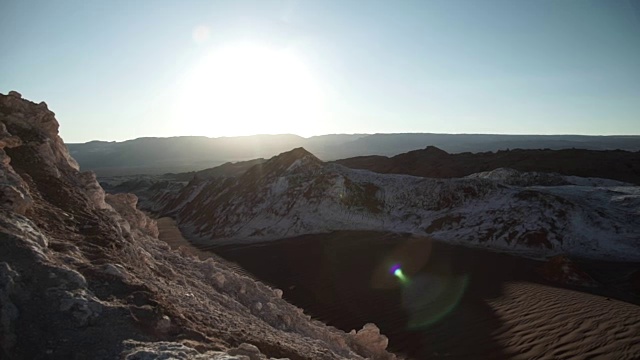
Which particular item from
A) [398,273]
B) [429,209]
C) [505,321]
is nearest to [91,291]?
[505,321]

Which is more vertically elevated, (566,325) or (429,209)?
(429,209)

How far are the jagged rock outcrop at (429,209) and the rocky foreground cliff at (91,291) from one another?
15.2 metres

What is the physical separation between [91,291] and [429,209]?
23095 mm

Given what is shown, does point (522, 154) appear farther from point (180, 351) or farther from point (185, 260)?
point (180, 351)

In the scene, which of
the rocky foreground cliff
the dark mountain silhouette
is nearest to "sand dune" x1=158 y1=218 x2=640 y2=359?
the rocky foreground cliff

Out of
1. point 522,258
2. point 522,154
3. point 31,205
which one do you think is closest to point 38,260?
point 31,205

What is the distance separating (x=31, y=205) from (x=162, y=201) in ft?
153

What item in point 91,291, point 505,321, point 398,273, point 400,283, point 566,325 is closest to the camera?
point 91,291

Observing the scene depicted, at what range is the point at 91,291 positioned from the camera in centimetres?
385

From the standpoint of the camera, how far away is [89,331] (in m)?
3.38

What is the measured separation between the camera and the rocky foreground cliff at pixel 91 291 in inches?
130

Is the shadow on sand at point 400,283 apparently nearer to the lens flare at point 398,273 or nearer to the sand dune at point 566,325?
the lens flare at point 398,273

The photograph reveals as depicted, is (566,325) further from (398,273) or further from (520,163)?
(520,163)

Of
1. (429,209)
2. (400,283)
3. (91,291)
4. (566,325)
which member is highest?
(91,291)
